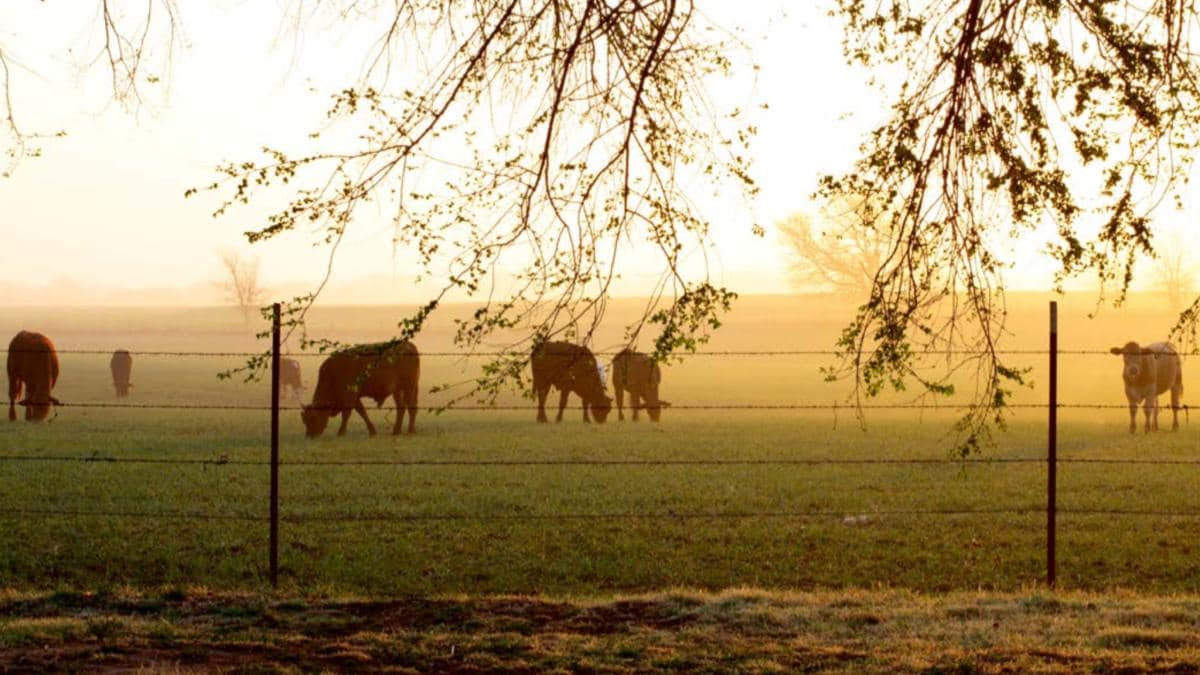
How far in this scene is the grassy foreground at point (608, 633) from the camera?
284 inches

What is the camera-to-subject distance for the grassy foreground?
23.6ft

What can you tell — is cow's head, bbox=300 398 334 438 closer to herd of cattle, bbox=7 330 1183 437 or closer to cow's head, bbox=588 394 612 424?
herd of cattle, bbox=7 330 1183 437

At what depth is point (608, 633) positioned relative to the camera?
8016 millimetres

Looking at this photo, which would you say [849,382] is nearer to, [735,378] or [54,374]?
[735,378]

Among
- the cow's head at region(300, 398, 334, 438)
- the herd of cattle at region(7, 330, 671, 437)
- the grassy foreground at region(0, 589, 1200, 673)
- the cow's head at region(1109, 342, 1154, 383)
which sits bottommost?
the grassy foreground at region(0, 589, 1200, 673)

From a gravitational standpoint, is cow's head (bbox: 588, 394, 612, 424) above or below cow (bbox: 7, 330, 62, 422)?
below

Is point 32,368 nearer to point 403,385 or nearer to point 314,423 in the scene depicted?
point 314,423

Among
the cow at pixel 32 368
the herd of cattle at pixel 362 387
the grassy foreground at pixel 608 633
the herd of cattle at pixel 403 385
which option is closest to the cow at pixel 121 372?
the herd of cattle at pixel 362 387

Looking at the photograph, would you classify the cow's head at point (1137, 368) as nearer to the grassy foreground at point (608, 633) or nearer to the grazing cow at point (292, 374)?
the grassy foreground at point (608, 633)

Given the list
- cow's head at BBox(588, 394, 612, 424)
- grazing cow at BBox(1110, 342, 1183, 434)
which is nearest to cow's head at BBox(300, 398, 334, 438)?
cow's head at BBox(588, 394, 612, 424)

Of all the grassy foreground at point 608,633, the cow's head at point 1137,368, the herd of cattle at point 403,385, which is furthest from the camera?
the cow's head at point 1137,368

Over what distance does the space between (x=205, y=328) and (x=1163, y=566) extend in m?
86.9

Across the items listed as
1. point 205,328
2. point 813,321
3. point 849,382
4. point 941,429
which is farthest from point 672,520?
point 205,328

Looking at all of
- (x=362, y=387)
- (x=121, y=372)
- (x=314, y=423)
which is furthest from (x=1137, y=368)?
(x=121, y=372)
